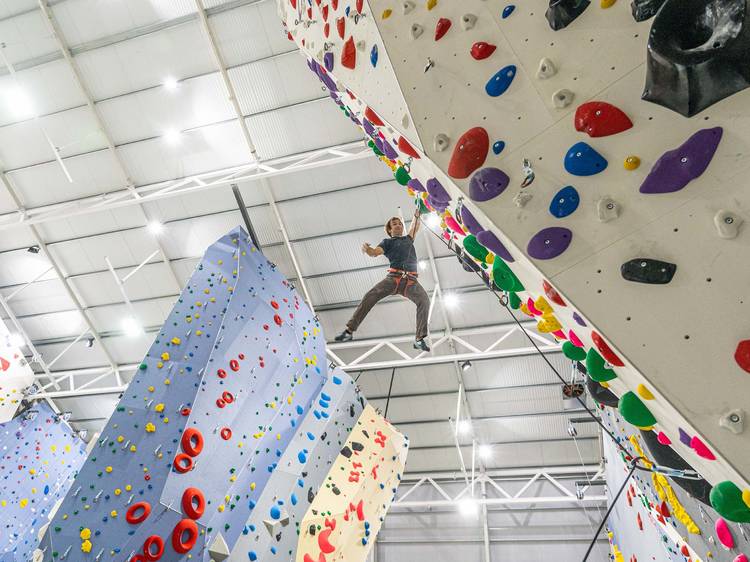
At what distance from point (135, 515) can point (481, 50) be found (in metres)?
2.85

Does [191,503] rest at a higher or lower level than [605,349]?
higher

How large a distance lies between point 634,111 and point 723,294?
51 centimetres

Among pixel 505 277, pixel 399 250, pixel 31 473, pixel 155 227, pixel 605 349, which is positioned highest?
pixel 155 227

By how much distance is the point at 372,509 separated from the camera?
13.6ft

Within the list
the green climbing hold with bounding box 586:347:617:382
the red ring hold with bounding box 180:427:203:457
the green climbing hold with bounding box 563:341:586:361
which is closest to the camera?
the green climbing hold with bounding box 586:347:617:382

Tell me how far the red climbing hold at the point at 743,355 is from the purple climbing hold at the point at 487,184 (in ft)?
2.31

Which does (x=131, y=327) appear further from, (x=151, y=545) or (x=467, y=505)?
(x=151, y=545)

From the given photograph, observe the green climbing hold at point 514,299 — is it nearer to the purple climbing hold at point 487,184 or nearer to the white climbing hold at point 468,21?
the purple climbing hold at point 487,184

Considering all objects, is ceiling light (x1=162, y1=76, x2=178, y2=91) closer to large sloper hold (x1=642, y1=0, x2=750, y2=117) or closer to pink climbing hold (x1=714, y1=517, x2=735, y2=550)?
large sloper hold (x1=642, y1=0, x2=750, y2=117)

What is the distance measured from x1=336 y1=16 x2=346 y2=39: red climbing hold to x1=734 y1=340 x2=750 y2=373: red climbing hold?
6.76 feet

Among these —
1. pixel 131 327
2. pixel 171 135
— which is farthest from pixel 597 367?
pixel 131 327

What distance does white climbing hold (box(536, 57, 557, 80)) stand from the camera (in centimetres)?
139

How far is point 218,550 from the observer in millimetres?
2809

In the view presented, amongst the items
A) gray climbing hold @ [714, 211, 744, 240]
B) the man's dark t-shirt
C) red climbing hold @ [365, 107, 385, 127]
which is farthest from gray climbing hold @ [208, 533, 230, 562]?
the man's dark t-shirt
